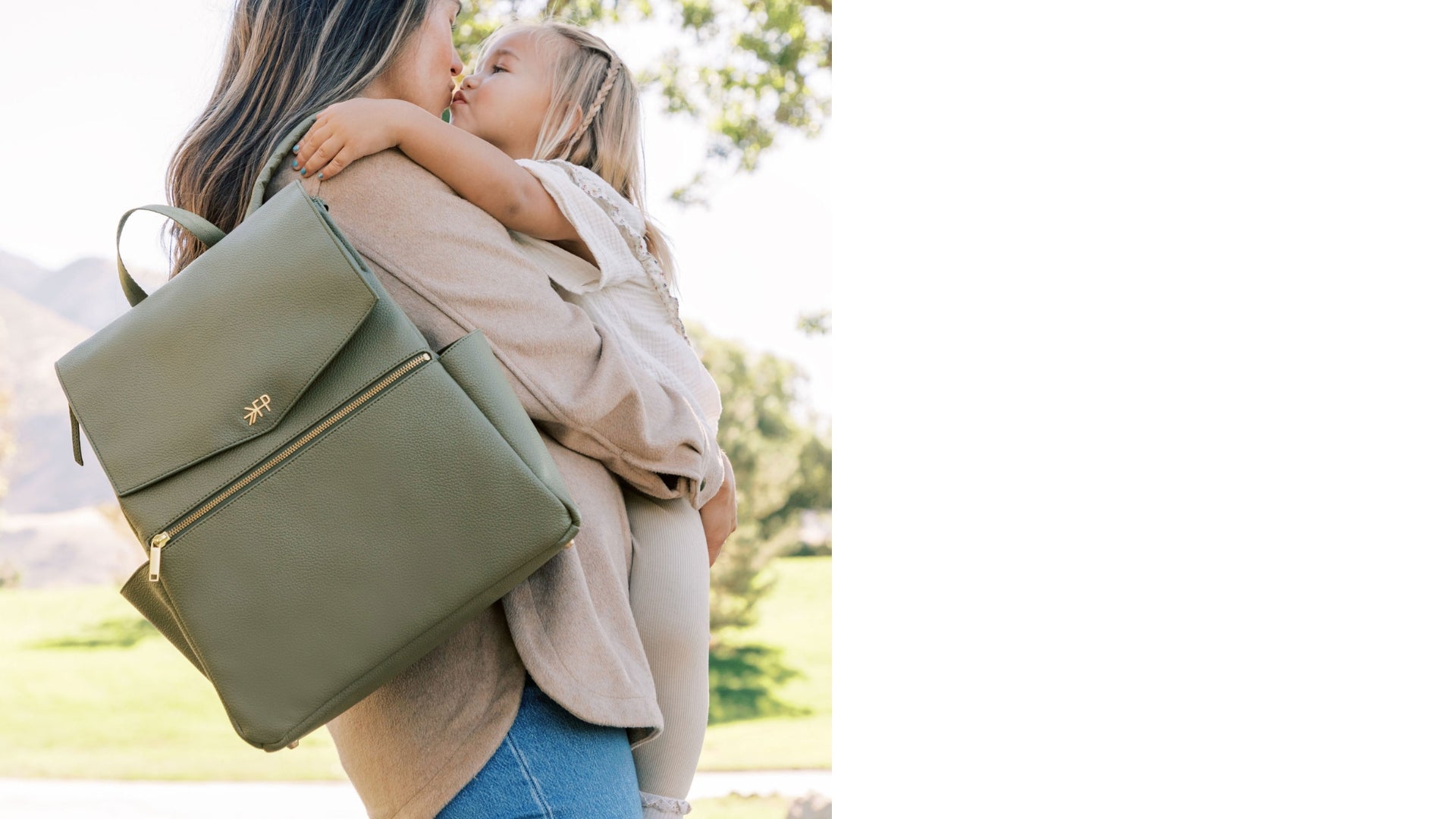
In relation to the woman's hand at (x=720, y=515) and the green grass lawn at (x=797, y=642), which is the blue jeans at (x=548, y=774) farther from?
the green grass lawn at (x=797, y=642)

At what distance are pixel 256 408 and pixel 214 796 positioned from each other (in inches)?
203

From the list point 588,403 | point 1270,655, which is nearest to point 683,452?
point 588,403

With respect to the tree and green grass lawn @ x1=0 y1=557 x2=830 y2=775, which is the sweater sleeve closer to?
the tree

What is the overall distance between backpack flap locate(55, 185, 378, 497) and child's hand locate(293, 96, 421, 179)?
100 millimetres

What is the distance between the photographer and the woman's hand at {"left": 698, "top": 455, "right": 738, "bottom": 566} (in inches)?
44.1

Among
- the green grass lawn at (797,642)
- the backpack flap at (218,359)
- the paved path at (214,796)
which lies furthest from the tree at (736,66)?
the backpack flap at (218,359)

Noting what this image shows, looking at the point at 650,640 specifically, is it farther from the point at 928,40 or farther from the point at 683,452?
the point at 928,40

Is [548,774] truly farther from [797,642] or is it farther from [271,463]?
[797,642]

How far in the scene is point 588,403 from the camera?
86 cm

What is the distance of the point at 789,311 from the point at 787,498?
1289 millimetres

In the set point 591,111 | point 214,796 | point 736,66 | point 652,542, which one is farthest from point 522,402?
point 214,796

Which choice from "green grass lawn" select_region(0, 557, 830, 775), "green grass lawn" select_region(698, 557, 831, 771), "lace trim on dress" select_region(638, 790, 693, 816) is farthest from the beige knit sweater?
"green grass lawn" select_region(698, 557, 831, 771)

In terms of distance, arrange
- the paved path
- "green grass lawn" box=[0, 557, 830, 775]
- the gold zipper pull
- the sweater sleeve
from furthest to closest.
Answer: "green grass lawn" box=[0, 557, 830, 775]
the paved path
the sweater sleeve
the gold zipper pull

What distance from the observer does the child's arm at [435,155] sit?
831mm
